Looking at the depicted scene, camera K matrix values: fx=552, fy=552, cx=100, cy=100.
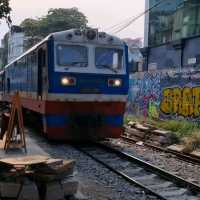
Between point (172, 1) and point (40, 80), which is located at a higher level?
point (172, 1)

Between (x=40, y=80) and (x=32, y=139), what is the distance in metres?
2.09

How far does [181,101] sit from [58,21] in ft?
157

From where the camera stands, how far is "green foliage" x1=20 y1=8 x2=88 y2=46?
2643 inches

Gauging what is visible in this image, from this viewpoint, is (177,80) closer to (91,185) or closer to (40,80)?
(40,80)

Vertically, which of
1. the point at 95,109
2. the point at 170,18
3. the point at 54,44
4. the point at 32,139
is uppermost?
the point at 170,18

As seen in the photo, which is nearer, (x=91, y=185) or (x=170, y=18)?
(x=91, y=185)

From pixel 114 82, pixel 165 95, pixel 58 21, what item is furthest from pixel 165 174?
pixel 58 21

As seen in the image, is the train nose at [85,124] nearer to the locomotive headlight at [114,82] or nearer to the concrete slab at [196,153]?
the locomotive headlight at [114,82]

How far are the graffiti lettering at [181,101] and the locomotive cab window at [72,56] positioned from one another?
6.06 meters

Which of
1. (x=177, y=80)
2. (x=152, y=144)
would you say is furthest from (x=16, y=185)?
(x=177, y=80)

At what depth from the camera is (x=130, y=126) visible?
63.9ft

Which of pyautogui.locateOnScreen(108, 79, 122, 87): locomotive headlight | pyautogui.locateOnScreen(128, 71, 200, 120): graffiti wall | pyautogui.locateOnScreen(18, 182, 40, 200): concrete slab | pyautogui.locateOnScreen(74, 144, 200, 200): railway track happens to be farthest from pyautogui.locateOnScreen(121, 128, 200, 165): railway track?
pyautogui.locateOnScreen(18, 182, 40, 200): concrete slab

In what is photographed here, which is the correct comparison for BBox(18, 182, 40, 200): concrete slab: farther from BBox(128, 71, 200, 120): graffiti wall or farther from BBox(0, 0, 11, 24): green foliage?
BBox(128, 71, 200, 120): graffiti wall

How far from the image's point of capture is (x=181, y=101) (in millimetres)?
21453
